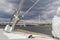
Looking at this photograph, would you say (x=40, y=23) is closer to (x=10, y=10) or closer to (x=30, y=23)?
(x=30, y=23)

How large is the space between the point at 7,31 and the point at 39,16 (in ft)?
7.09

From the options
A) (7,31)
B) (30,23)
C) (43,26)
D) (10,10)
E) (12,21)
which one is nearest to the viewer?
(7,31)

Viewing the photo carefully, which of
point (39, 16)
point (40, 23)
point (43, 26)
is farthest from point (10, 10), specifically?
point (43, 26)

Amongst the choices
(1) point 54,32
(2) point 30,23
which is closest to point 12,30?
(1) point 54,32

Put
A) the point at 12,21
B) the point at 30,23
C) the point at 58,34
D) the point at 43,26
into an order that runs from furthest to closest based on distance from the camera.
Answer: the point at 43,26 → the point at 30,23 → the point at 12,21 → the point at 58,34

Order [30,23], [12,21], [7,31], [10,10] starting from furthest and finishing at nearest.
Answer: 1. [30,23]
2. [10,10]
3. [12,21]
4. [7,31]

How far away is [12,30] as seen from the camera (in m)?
4.37

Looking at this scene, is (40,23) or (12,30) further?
(40,23)

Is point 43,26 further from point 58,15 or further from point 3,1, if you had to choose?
point 58,15

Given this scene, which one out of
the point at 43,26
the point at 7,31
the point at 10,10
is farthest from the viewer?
the point at 43,26

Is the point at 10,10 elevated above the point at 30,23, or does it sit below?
above

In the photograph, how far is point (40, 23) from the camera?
6742 mm

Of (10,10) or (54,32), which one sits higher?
(10,10)

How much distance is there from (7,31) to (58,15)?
4.07ft
